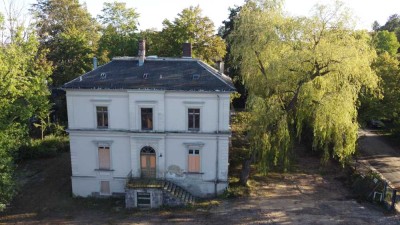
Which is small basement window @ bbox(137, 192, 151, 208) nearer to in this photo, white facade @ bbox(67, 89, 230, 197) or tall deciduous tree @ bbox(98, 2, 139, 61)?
white facade @ bbox(67, 89, 230, 197)

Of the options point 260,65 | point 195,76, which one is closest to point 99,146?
point 195,76

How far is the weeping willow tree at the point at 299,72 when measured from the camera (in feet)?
68.2

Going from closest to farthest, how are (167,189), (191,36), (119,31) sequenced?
(167,189)
(191,36)
(119,31)

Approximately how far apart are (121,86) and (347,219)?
610 inches

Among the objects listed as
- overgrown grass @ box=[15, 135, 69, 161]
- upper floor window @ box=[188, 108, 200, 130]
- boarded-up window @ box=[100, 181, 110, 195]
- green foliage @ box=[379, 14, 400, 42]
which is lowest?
boarded-up window @ box=[100, 181, 110, 195]

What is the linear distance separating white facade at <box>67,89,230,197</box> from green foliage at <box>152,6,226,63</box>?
1729 cm

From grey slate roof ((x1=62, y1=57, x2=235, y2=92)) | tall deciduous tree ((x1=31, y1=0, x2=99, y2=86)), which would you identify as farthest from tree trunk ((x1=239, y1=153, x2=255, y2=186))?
tall deciduous tree ((x1=31, y1=0, x2=99, y2=86))

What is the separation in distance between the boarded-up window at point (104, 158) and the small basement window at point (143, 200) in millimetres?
3085

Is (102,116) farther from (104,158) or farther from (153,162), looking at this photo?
(153,162)

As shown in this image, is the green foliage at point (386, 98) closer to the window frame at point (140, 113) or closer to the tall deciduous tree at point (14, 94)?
the window frame at point (140, 113)

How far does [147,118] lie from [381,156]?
22272mm

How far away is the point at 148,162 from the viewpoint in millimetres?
23109

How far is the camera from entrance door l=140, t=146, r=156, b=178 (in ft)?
75.2

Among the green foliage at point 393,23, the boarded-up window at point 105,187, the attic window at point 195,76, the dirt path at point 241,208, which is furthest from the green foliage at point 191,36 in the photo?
the green foliage at point 393,23
